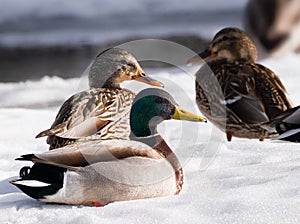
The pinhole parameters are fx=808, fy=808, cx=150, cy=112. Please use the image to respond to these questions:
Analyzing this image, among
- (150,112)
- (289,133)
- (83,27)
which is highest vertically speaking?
(150,112)

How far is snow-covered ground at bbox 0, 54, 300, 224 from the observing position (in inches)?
141

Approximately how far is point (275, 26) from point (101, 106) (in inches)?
256

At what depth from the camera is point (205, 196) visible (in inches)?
153

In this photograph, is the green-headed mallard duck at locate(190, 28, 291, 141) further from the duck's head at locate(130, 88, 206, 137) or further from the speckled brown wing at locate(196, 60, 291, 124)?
the duck's head at locate(130, 88, 206, 137)

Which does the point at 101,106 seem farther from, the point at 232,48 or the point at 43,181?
the point at 232,48

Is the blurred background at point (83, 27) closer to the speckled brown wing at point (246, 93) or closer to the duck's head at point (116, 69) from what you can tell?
the speckled brown wing at point (246, 93)

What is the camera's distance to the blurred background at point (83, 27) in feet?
34.1

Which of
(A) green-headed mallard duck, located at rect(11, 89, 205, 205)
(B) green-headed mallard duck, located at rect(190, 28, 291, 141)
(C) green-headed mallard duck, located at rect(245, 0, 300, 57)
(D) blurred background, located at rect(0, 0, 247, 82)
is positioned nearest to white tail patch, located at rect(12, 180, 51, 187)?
(A) green-headed mallard duck, located at rect(11, 89, 205, 205)

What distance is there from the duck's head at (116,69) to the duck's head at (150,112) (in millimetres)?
1077

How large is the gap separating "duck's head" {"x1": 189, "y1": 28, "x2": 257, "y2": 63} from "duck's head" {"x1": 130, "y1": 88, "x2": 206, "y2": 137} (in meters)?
2.05

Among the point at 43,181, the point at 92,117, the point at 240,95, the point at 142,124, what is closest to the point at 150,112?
the point at 142,124

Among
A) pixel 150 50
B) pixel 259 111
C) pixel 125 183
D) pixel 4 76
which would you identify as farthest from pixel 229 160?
pixel 150 50

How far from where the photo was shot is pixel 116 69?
5359mm

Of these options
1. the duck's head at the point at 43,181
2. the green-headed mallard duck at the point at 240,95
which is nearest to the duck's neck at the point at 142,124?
the duck's head at the point at 43,181
